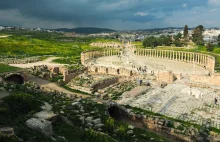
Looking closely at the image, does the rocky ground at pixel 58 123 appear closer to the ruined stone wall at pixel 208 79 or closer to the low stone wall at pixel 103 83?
the low stone wall at pixel 103 83

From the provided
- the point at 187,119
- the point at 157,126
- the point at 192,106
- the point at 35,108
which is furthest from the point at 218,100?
the point at 35,108

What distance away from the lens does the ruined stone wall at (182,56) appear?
61.6m

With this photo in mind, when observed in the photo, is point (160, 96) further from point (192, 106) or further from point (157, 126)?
point (157, 126)

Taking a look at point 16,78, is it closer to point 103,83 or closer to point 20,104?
point 103,83

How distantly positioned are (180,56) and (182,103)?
5668cm

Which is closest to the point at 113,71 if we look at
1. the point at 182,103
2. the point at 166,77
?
the point at 166,77

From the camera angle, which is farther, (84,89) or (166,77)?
(166,77)

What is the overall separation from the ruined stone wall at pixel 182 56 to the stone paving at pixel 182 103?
28.3m

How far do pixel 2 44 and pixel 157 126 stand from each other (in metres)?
63.8

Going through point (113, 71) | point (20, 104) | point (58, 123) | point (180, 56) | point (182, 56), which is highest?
point (20, 104)

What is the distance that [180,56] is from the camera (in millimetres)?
78438

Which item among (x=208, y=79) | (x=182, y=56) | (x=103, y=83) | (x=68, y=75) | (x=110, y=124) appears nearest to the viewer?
(x=110, y=124)

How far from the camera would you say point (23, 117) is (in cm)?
1157

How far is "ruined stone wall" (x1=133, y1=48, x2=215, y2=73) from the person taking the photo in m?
61.6
